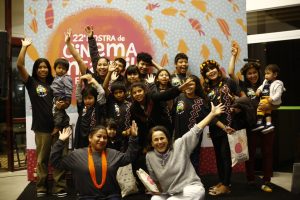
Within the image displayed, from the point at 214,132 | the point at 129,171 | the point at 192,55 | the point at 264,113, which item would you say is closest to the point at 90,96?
the point at 129,171

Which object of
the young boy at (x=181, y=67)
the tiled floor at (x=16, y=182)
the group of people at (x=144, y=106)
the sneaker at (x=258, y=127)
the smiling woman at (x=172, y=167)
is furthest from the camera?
the young boy at (x=181, y=67)

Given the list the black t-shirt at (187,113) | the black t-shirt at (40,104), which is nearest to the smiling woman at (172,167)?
the black t-shirt at (187,113)

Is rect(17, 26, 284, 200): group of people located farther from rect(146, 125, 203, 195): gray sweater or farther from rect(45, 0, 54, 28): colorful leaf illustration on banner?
rect(45, 0, 54, 28): colorful leaf illustration on banner

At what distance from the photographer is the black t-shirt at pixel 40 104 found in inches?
151

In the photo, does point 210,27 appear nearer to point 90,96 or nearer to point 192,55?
point 192,55

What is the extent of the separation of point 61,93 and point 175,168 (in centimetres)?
168

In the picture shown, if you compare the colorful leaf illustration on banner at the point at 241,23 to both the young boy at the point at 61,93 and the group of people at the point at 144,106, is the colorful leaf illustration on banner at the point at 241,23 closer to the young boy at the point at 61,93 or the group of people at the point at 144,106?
the group of people at the point at 144,106

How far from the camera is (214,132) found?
3799mm

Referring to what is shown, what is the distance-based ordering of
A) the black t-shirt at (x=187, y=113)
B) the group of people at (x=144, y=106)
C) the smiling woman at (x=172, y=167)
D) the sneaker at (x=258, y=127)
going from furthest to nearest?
the sneaker at (x=258, y=127)
the black t-shirt at (x=187, y=113)
the group of people at (x=144, y=106)
the smiling woman at (x=172, y=167)

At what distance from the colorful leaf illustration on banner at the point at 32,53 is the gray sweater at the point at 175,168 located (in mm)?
2399

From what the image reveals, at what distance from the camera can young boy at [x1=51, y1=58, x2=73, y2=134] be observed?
3885 millimetres

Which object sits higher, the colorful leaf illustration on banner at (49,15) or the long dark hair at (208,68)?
the colorful leaf illustration on banner at (49,15)

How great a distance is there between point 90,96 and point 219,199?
1.65 meters

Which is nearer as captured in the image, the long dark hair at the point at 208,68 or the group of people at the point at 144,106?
the group of people at the point at 144,106
